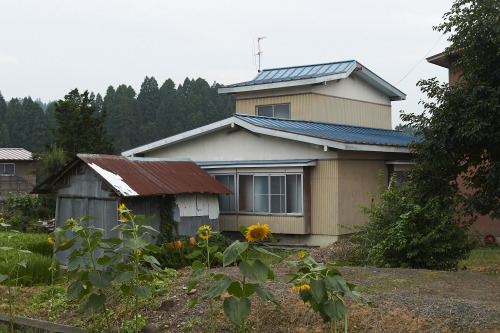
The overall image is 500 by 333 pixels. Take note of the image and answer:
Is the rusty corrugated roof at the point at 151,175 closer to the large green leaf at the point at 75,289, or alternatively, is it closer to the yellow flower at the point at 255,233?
the large green leaf at the point at 75,289

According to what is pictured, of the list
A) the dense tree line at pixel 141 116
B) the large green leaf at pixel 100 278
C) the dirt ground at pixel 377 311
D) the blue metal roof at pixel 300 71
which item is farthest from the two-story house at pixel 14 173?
the large green leaf at pixel 100 278

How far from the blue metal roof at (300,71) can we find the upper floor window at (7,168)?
24790mm

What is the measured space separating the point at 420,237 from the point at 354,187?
677 cm

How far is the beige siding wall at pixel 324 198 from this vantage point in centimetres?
1641

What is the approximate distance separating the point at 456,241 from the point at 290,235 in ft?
23.0

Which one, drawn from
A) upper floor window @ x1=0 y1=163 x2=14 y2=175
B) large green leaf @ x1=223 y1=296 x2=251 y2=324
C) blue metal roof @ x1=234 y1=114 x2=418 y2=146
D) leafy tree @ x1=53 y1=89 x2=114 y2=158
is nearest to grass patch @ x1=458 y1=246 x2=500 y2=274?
blue metal roof @ x1=234 y1=114 x2=418 y2=146

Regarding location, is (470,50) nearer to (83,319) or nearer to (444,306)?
(444,306)

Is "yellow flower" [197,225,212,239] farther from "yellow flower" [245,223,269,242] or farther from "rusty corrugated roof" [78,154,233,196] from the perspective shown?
"rusty corrugated roof" [78,154,233,196]

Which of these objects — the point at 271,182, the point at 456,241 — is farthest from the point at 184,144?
the point at 456,241

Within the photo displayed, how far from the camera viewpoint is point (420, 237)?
34.1 ft

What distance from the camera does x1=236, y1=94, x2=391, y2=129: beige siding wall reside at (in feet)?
67.5

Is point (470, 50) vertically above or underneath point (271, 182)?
above

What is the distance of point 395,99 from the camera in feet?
83.9

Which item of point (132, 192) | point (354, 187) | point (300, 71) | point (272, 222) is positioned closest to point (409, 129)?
point (300, 71)
